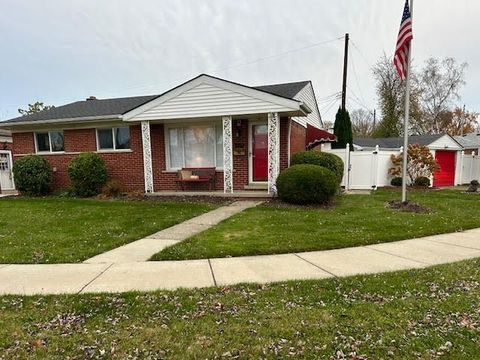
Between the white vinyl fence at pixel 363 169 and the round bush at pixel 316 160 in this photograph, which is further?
the white vinyl fence at pixel 363 169

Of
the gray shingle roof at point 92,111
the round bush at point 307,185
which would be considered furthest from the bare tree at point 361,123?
the round bush at point 307,185

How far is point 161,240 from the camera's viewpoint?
5613mm

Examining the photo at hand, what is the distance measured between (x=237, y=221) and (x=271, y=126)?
3.95 metres

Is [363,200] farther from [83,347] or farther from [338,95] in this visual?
[338,95]

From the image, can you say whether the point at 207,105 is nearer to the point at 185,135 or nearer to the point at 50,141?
the point at 185,135

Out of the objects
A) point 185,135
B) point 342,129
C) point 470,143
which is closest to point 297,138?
point 185,135

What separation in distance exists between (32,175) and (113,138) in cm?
343

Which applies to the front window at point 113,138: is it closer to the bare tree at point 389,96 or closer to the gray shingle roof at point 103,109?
the gray shingle roof at point 103,109

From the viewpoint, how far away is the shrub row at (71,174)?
1113cm

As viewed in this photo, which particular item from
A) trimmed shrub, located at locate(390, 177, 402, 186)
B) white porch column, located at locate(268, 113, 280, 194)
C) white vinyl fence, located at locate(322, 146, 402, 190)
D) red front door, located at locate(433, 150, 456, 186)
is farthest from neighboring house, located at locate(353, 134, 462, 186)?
white porch column, located at locate(268, 113, 280, 194)

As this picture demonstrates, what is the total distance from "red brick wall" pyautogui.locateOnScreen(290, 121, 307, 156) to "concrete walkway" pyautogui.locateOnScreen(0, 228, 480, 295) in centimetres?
665

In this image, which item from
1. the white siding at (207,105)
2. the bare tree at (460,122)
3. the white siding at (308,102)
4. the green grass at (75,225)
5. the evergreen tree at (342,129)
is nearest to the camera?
the green grass at (75,225)

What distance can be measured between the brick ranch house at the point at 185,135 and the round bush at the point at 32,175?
511 mm

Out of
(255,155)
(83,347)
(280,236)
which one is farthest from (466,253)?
(255,155)
